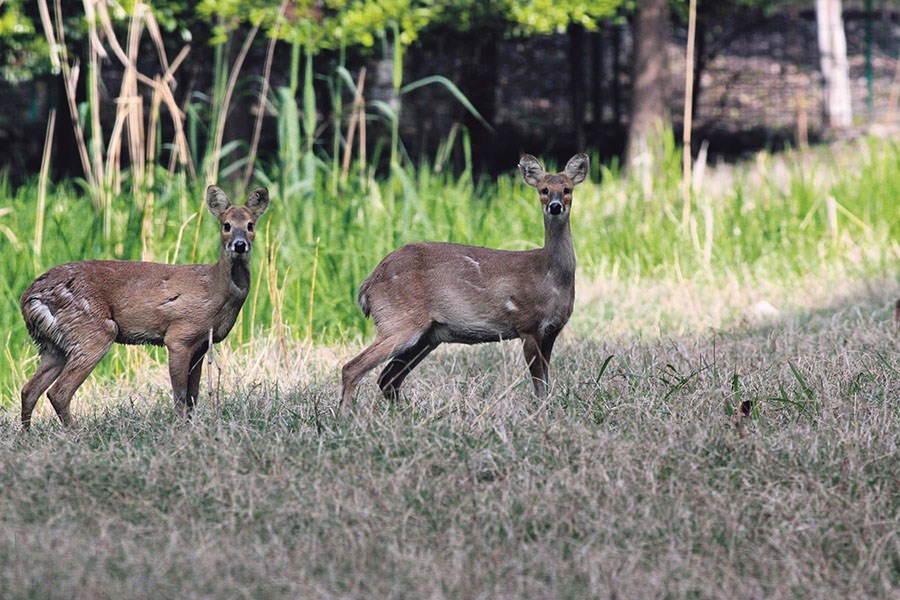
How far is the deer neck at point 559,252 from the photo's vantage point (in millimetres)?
5070

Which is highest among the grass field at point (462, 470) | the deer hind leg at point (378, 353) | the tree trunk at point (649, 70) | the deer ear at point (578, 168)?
the tree trunk at point (649, 70)

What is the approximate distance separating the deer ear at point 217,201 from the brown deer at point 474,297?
67cm

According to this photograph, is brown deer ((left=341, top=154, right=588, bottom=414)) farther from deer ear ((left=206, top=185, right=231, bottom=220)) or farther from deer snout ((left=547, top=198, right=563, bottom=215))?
deer ear ((left=206, top=185, right=231, bottom=220))

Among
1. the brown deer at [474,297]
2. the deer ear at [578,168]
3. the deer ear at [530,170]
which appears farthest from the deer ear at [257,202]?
the deer ear at [578,168]

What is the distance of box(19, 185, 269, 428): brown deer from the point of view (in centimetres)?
488

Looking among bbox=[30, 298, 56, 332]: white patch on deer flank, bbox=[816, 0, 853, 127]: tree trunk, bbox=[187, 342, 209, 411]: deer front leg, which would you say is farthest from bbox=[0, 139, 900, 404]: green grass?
bbox=[816, 0, 853, 127]: tree trunk

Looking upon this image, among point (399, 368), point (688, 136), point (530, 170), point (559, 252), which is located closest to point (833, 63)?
point (688, 136)

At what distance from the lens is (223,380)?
584cm

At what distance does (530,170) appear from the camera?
5383 millimetres

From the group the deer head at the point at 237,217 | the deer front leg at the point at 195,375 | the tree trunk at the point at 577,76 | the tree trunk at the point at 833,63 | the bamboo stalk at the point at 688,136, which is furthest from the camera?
the tree trunk at the point at 577,76

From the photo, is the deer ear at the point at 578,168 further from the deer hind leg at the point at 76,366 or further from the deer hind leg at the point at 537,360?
the deer hind leg at the point at 76,366

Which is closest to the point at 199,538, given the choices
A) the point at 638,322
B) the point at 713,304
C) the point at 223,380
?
the point at 223,380

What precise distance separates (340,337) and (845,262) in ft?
12.5

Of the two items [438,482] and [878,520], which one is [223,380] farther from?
[878,520]
